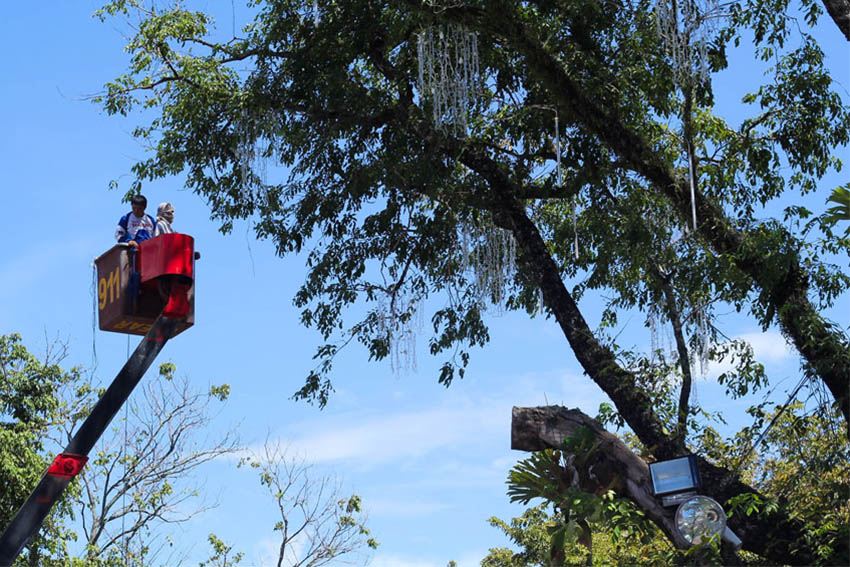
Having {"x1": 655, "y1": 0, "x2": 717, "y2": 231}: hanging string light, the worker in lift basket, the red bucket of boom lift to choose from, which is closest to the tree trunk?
{"x1": 655, "y1": 0, "x2": 717, "y2": 231}: hanging string light

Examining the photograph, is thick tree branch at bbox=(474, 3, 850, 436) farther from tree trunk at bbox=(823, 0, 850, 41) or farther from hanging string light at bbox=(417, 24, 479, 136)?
tree trunk at bbox=(823, 0, 850, 41)

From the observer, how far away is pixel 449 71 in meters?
11.0

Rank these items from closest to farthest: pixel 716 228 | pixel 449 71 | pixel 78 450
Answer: pixel 78 450, pixel 716 228, pixel 449 71

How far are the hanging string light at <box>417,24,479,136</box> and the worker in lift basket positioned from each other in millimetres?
2994

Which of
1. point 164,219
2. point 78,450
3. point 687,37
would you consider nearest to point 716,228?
point 687,37

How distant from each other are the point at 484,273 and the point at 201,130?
3.50 metres

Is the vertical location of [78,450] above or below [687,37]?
below

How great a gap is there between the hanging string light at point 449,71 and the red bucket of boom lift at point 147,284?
3231 millimetres

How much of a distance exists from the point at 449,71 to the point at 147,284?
4172 mm

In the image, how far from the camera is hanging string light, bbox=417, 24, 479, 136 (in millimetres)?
10344

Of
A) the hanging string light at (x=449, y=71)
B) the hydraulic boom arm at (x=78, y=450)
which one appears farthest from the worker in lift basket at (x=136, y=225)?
the hanging string light at (x=449, y=71)

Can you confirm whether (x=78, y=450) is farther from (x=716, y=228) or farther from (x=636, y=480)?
(x=716, y=228)

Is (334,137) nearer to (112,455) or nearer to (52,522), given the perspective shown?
(52,522)

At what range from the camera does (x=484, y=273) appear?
472 inches
